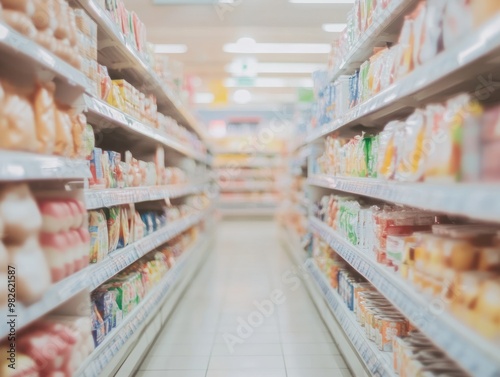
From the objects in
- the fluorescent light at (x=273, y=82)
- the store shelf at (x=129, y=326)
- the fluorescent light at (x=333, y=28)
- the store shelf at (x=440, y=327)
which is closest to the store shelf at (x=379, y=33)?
the store shelf at (x=440, y=327)

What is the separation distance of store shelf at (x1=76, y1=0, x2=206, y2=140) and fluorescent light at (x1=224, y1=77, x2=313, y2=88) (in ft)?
22.1

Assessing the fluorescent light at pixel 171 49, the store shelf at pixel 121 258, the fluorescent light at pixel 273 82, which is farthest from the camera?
the fluorescent light at pixel 273 82

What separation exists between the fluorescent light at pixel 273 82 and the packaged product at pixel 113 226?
8.61 metres

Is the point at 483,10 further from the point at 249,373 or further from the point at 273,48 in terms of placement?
the point at 273,48

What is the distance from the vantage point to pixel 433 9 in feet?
4.65

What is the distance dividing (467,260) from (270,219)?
11305mm

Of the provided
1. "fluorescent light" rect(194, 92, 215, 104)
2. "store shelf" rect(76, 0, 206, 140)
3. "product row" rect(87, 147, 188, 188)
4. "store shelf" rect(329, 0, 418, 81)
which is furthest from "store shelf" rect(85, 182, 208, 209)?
"fluorescent light" rect(194, 92, 215, 104)

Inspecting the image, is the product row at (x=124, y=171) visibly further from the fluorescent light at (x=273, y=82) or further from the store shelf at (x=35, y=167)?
the fluorescent light at (x=273, y=82)

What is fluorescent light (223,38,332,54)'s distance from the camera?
26.1 ft

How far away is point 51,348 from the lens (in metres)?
1.42

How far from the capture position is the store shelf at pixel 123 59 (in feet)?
6.97

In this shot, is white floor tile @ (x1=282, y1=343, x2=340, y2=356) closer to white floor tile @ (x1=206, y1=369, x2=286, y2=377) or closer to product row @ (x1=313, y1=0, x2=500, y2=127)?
white floor tile @ (x1=206, y1=369, x2=286, y2=377)

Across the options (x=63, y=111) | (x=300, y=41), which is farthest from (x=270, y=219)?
(x=63, y=111)

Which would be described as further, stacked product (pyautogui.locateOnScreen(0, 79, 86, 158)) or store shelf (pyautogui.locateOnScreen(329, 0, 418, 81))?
store shelf (pyautogui.locateOnScreen(329, 0, 418, 81))
